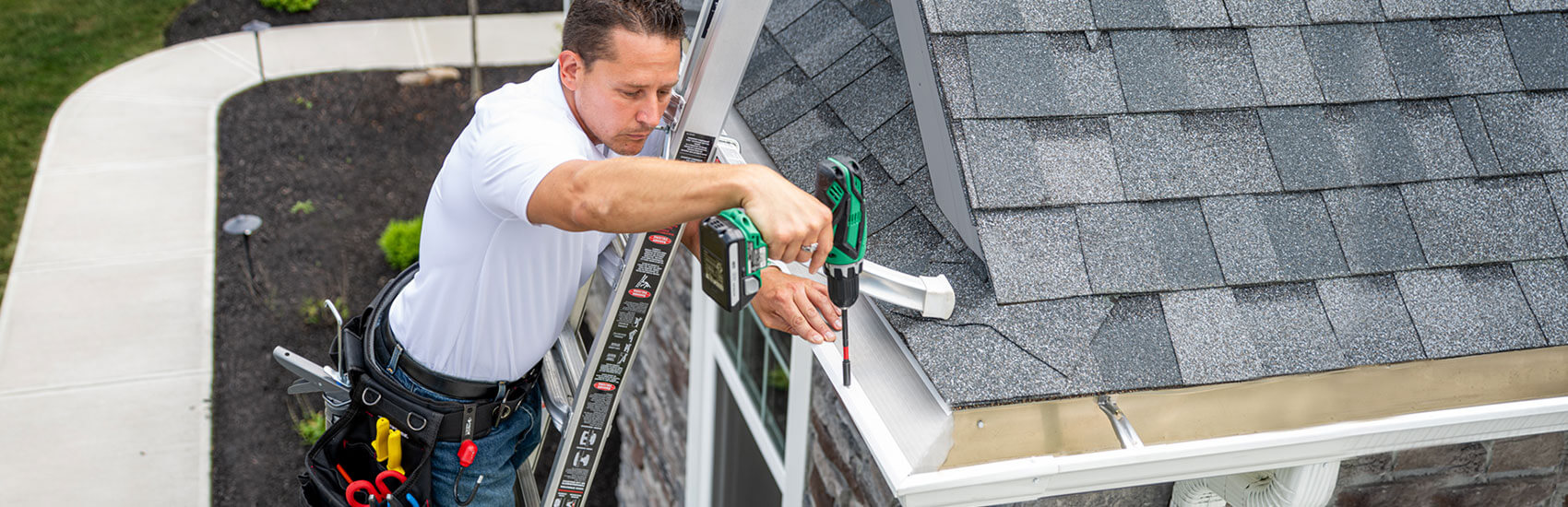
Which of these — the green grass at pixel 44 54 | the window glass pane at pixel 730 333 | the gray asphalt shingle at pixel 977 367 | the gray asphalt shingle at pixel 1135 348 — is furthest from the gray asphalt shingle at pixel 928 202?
the green grass at pixel 44 54

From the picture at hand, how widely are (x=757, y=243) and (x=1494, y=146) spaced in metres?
2.09

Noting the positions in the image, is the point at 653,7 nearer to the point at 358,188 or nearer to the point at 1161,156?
the point at 1161,156

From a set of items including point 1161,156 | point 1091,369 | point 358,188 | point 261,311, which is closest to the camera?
point 1091,369

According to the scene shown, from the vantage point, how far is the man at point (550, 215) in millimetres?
2031

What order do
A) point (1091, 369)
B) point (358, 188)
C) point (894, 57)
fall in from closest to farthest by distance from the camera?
point (1091, 369), point (894, 57), point (358, 188)

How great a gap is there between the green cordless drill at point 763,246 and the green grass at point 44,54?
8.98 m

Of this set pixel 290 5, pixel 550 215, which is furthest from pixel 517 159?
pixel 290 5

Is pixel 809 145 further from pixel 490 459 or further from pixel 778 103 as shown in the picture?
pixel 490 459

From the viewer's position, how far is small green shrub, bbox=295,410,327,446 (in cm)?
710

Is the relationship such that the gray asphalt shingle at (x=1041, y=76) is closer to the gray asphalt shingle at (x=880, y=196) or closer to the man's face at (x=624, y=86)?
the gray asphalt shingle at (x=880, y=196)

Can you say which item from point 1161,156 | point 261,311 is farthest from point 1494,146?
point 261,311

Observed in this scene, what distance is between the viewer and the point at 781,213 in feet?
6.58

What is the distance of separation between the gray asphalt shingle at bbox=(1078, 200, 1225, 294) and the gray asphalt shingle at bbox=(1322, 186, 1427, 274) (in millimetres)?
369

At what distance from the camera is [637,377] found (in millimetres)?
6590
